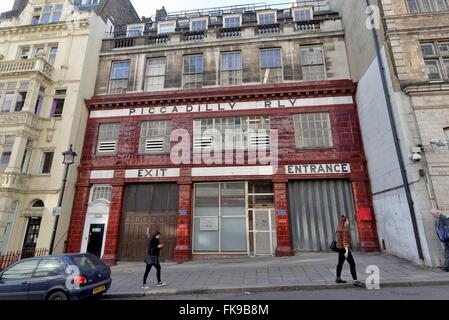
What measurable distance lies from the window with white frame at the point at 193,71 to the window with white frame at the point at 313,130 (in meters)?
6.59

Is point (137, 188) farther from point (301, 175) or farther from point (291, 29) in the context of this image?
point (291, 29)

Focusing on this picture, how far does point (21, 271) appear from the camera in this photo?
277 inches

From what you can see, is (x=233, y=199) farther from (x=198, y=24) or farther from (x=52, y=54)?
(x=52, y=54)

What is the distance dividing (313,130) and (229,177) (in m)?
5.46

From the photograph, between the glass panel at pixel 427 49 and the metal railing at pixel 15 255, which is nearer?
the glass panel at pixel 427 49

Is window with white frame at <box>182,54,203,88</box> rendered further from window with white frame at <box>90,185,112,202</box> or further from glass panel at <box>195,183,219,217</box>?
window with white frame at <box>90,185,112,202</box>

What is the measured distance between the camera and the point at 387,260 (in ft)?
32.9

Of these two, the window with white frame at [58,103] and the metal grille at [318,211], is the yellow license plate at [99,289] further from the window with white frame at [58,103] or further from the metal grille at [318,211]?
the window with white frame at [58,103]

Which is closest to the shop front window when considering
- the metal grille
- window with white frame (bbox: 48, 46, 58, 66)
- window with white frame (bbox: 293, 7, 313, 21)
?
the metal grille

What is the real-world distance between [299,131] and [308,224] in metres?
5.12

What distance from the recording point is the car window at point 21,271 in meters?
6.95

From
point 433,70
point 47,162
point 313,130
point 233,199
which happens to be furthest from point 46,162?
point 433,70

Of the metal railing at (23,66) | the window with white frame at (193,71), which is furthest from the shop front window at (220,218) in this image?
the metal railing at (23,66)

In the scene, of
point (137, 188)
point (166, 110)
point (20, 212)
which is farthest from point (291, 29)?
point (20, 212)
